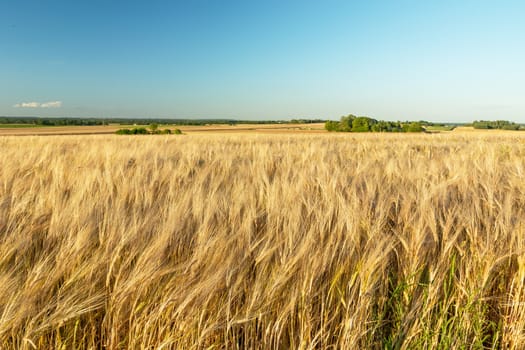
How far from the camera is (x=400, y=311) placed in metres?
0.93

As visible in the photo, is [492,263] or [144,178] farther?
[144,178]

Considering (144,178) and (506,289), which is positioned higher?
(144,178)

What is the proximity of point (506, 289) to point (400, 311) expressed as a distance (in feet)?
1.53

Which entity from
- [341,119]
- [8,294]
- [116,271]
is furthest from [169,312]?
[341,119]

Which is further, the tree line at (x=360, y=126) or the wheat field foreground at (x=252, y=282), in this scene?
the tree line at (x=360, y=126)

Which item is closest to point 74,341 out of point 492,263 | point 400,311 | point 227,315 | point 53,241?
point 227,315

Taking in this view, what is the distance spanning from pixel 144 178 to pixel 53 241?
988mm

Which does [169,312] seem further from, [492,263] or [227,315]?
[492,263]

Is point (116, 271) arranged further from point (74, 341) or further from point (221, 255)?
point (221, 255)

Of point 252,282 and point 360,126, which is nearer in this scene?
point 252,282

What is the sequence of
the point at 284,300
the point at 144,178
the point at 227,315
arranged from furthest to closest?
the point at 144,178, the point at 284,300, the point at 227,315

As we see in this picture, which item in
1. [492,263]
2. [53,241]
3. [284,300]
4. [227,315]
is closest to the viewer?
[227,315]

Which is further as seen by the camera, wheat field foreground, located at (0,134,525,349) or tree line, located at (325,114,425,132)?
tree line, located at (325,114,425,132)

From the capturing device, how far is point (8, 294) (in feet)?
2.54
